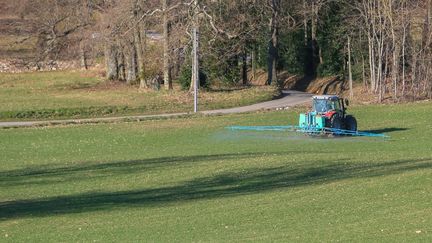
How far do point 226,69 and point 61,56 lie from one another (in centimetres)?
1528

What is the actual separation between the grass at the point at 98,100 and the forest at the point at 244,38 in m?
2.20

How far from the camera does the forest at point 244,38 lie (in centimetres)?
5909

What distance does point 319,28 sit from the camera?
71188mm

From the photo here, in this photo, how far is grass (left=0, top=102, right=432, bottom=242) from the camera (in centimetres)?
1806

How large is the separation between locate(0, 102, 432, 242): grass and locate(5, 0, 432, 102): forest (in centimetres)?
1390

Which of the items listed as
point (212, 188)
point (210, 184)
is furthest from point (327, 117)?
point (212, 188)

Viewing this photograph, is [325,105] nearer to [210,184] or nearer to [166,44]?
[210,184]

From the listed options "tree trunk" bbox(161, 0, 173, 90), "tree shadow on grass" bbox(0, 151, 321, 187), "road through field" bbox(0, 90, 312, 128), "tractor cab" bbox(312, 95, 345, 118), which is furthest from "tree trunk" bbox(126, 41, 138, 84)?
"tree shadow on grass" bbox(0, 151, 321, 187)

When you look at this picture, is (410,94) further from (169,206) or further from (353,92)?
(169,206)

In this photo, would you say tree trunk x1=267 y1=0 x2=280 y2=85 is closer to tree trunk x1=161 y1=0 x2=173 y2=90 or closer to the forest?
the forest

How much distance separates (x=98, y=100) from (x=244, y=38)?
38.6 ft

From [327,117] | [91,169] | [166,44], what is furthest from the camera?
[166,44]

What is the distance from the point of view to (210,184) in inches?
1044

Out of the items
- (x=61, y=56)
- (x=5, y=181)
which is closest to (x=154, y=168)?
(x=5, y=181)
